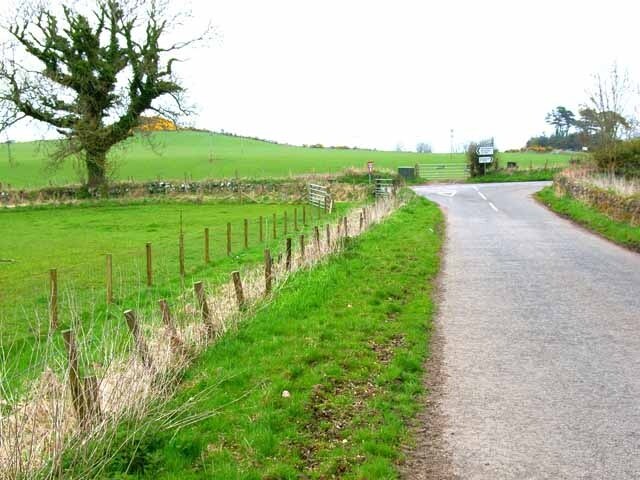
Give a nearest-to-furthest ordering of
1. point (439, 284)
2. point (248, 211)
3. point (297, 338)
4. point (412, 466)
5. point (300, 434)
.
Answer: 1. point (412, 466)
2. point (300, 434)
3. point (297, 338)
4. point (439, 284)
5. point (248, 211)

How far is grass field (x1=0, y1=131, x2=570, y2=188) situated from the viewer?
197ft

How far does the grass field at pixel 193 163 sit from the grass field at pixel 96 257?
14.8 meters

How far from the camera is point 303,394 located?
7.12 m

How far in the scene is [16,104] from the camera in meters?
43.8

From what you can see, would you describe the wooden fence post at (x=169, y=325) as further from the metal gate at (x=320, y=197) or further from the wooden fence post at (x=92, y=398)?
the metal gate at (x=320, y=197)

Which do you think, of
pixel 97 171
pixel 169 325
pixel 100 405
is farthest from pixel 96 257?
pixel 97 171

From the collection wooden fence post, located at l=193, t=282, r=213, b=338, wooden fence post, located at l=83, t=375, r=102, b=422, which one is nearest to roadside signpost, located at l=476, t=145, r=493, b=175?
wooden fence post, located at l=193, t=282, r=213, b=338

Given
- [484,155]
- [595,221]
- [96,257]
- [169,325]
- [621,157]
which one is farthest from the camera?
[484,155]

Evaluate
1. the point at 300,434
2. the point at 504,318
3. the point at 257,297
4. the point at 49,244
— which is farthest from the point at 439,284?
the point at 49,244

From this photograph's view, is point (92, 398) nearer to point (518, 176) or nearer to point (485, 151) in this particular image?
point (518, 176)

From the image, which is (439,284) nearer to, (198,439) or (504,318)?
(504,318)

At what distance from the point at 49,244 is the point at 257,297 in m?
16.7

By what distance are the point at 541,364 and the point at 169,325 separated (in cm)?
445

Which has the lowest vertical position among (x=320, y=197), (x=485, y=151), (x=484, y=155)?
(x=320, y=197)
